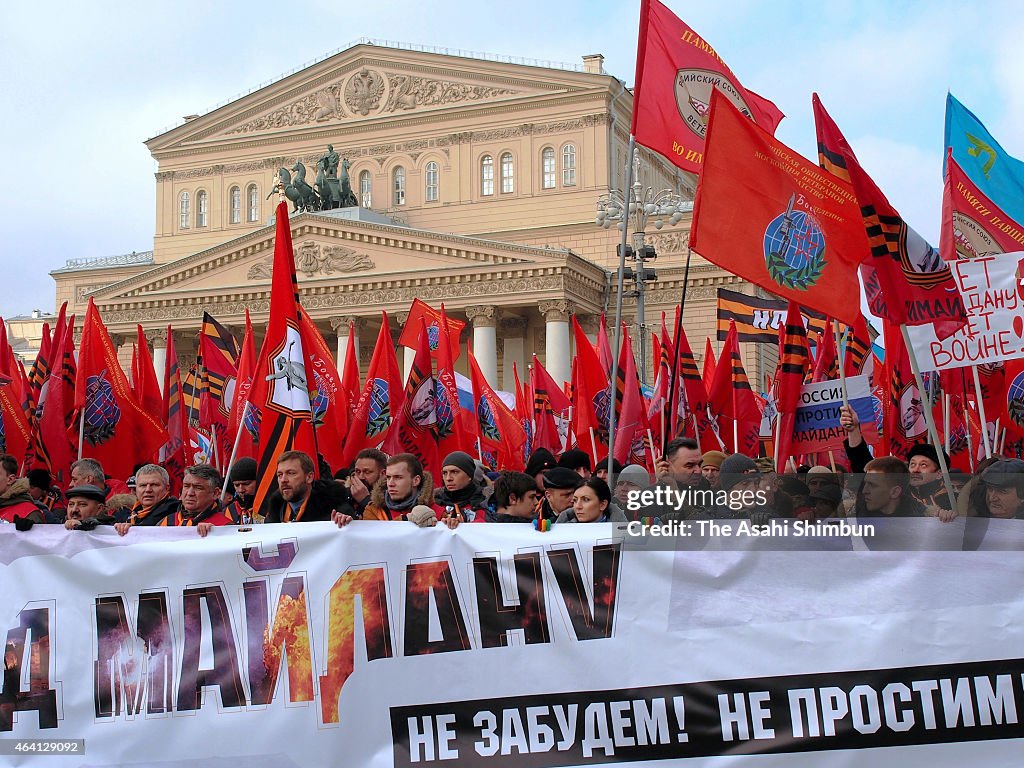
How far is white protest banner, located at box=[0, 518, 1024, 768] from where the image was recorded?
14.3ft

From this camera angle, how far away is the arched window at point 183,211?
160 ft

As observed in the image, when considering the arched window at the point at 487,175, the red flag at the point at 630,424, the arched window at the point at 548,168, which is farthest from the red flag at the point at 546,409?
the arched window at the point at 487,175

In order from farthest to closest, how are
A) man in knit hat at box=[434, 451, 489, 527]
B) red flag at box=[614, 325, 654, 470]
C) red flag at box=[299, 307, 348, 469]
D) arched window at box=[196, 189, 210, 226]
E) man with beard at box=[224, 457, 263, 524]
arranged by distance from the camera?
arched window at box=[196, 189, 210, 226]
red flag at box=[299, 307, 348, 469]
red flag at box=[614, 325, 654, 470]
man with beard at box=[224, 457, 263, 524]
man in knit hat at box=[434, 451, 489, 527]

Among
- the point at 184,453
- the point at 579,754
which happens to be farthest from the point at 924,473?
the point at 184,453

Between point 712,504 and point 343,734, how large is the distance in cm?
170

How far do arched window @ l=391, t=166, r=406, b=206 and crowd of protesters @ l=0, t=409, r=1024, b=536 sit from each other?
126 ft

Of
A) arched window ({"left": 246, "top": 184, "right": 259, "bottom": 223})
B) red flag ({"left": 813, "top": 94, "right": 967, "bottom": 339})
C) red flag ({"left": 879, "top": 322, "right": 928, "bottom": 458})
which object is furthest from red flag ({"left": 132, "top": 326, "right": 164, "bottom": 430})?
arched window ({"left": 246, "top": 184, "right": 259, "bottom": 223})

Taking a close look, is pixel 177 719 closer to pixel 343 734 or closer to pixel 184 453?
pixel 343 734

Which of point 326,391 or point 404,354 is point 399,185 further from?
point 326,391

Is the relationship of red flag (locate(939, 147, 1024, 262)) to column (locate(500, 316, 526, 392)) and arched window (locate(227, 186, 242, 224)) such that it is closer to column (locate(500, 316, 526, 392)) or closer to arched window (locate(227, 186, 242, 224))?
column (locate(500, 316, 526, 392))

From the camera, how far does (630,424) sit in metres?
11.3

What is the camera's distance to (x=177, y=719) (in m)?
4.89

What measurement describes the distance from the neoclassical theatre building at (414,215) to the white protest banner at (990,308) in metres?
30.0

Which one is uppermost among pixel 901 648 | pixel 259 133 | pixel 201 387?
pixel 259 133
